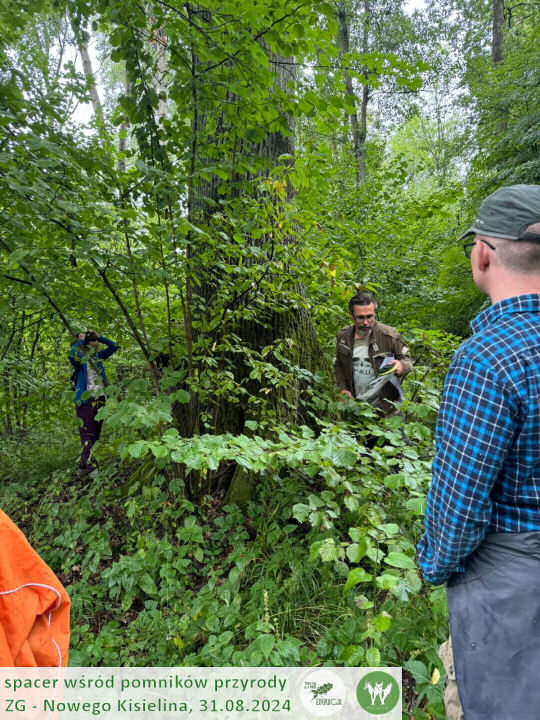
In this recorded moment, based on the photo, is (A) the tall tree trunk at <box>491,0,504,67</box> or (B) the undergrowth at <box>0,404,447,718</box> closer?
(B) the undergrowth at <box>0,404,447,718</box>

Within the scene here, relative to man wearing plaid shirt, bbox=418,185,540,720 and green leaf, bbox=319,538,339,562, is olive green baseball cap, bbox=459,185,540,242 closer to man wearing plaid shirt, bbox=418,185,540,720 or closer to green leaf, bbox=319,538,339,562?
man wearing plaid shirt, bbox=418,185,540,720

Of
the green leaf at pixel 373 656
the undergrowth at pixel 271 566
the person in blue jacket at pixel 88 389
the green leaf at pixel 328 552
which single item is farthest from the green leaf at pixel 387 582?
the person in blue jacket at pixel 88 389

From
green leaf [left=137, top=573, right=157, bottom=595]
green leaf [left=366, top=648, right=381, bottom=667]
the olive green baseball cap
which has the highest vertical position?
the olive green baseball cap

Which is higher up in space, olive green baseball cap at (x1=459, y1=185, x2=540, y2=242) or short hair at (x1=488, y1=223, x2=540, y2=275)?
olive green baseball cap at (x1=459, y1=185, x2=540, y2=242)

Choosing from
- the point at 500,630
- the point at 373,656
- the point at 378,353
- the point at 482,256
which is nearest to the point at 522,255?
the point at 482,256

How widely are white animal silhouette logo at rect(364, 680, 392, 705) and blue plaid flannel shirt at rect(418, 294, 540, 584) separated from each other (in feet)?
4.03

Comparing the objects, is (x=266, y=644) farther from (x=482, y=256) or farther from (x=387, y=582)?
(x=482, y=256)

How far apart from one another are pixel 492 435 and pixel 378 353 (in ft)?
8.29

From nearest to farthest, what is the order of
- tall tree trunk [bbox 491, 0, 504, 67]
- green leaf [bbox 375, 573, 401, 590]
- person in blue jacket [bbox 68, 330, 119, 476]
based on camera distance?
green leaf [bbox 375, 573, 401, 590] < person in blue jacket [bbox 68, 330, 119, 476] < tall tree trunk [bbox 491, 0, 504, 67]

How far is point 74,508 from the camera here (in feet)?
12.1

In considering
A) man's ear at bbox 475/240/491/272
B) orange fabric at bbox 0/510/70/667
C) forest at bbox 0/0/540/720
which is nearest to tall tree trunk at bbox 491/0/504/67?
forest at bbox 0/0/540/720

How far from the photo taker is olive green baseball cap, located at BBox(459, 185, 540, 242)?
1.08m

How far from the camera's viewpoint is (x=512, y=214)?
43.4 inches

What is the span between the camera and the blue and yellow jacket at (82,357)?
2.76 meters
